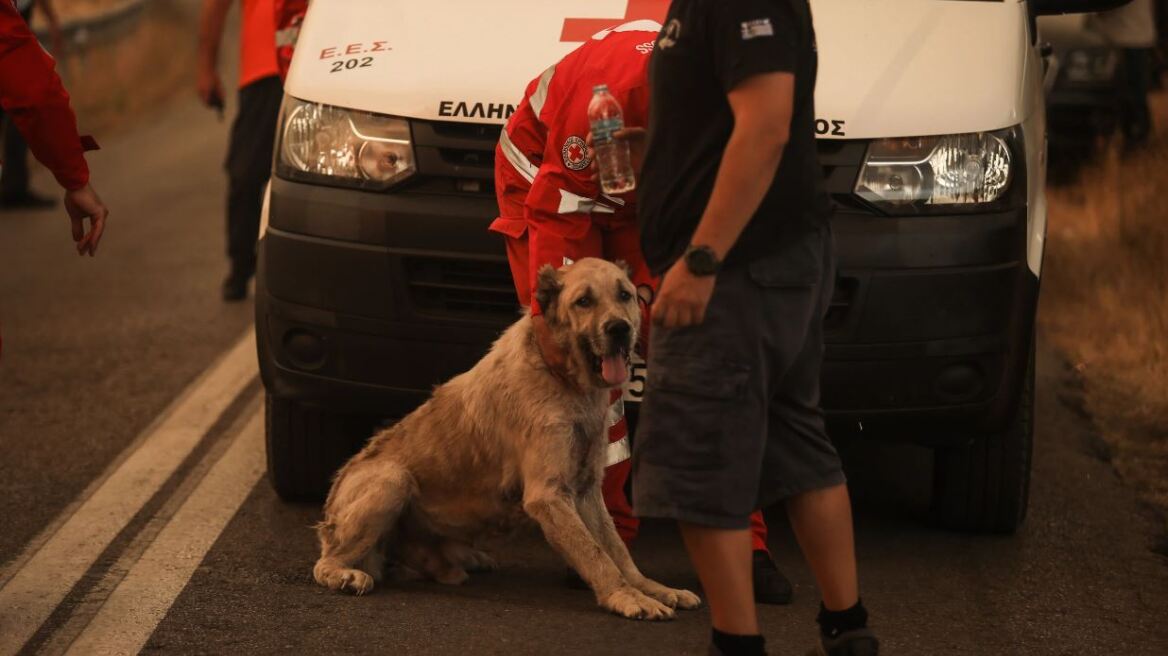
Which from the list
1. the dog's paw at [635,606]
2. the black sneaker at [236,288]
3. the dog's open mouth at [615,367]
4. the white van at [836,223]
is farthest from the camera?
the black sneaker at [236,288]

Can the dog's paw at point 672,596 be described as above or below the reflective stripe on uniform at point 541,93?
below

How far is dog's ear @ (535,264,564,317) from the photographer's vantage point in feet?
15.3

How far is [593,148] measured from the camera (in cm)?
445

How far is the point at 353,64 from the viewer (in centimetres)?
566

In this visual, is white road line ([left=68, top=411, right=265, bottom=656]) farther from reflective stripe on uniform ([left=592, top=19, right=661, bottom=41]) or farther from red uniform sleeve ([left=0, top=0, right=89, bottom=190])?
reflective stripe on uniform ([left=592, top=19, right=661, bottom=41])

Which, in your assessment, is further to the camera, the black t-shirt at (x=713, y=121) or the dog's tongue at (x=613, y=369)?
the dog's tongue at (x=613, y=369)

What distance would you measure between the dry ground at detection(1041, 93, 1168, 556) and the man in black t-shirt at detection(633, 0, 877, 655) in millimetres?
2167

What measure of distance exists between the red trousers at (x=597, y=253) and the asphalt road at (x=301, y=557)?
30cm

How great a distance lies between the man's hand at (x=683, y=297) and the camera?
3.71 metres

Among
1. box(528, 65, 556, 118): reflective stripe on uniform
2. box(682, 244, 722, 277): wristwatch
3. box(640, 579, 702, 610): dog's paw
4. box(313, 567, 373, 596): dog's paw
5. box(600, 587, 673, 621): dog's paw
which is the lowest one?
box(313, 567, 373, 596): dog's paw

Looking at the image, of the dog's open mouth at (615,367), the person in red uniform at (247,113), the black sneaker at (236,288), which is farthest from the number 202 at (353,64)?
the black sneaker at (236,288)

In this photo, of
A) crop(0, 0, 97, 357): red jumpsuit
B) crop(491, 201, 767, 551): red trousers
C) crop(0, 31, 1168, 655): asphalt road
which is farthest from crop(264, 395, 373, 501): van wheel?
crop(0, 0, 97, 357): red jumpsuit

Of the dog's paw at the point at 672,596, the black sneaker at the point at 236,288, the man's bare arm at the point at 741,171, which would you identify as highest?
the man's bare arm at the point at 741,171

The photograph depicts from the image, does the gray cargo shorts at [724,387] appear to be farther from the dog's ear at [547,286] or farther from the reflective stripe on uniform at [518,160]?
the reflective stripe on uniform at [518,160]
